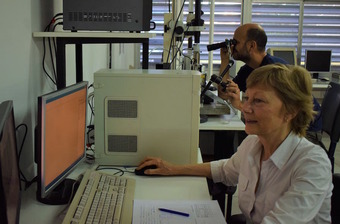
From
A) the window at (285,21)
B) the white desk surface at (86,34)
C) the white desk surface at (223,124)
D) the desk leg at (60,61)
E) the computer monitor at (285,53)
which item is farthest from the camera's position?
the window at (285,21)

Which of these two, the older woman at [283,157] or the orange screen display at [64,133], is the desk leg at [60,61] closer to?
the orange screen display at [64,133]

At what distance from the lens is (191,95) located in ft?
5.30

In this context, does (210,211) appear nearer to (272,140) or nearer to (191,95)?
(272,140)

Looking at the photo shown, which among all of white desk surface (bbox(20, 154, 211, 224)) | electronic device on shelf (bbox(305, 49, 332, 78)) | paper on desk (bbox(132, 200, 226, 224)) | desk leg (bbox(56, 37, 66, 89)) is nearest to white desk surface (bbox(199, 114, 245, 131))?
white desk surface (bbox(20, 154, 211, 224))

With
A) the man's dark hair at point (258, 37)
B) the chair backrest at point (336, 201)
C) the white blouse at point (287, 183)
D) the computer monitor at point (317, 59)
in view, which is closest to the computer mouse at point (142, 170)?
the white blouse at point (287, 183)

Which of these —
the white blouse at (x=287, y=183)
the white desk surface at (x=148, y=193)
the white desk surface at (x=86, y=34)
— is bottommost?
the white desk surface at (x=148, y=193)

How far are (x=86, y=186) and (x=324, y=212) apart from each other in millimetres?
821

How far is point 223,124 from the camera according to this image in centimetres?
265

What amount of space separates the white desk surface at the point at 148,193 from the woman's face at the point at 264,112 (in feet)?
1.10

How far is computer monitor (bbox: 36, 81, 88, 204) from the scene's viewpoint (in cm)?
110

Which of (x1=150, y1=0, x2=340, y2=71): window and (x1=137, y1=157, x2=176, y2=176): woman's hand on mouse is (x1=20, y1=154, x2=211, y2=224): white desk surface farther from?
(x1=150, y1=0, x2=340, y2=71): window

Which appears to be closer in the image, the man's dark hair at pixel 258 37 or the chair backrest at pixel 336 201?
the chair backrest at pixel 336 201

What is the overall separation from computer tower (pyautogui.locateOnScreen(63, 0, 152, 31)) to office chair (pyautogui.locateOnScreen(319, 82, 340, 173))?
1.77m

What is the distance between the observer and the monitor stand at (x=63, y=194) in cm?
130
